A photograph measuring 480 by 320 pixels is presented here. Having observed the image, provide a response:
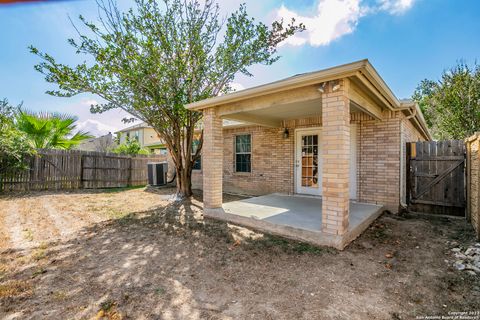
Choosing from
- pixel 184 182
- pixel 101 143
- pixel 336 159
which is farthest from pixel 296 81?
pixel 101 143

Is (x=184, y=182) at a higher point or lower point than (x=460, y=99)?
lower

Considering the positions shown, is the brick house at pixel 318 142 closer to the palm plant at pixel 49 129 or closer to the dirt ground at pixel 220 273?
the dirt ground at pixel 220 273

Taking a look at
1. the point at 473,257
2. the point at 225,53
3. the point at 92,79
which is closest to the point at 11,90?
the point at 92,79

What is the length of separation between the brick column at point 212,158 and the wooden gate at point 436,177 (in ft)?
16.8

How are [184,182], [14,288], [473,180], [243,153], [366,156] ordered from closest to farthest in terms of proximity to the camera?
[14,288], [473,180], [366,156], [184,182], [243,153]

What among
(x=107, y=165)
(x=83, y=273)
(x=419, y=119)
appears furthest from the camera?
(x=107, y=165)

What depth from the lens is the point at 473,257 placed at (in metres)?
3.30

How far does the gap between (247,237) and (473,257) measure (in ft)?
11.3

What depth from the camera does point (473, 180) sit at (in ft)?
14.8

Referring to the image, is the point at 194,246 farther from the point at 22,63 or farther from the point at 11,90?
the point at 11,90

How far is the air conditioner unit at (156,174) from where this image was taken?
10.8 m

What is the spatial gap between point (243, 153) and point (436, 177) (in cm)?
578

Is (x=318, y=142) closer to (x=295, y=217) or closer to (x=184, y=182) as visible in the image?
(x=295, y=217)

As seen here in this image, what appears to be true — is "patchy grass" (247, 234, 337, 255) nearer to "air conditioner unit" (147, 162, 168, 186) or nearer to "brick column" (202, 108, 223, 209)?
"brick column" (202, 108, 223, 209)
